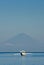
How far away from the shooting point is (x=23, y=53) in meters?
141

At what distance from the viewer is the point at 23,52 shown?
142125 mm

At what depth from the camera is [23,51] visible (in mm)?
142625

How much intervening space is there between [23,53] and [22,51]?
2174 mm

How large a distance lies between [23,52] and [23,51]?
719 mm

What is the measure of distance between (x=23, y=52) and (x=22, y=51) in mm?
850

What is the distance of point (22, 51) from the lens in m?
142

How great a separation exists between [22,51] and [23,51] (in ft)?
1.87

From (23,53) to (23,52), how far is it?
1.56m
